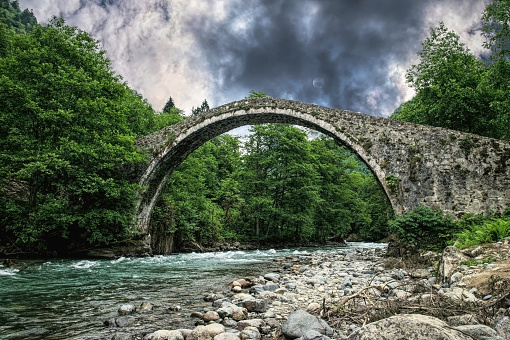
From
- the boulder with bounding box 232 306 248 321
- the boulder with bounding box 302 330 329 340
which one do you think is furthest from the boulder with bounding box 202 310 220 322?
the boulder with bounding box 302 330 329 340

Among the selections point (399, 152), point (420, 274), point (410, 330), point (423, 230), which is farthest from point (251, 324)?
point (399, 152)

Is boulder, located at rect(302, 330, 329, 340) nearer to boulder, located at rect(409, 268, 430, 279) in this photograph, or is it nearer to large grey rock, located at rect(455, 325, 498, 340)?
large grey rock, located at rect(455, 325, 498, 340)

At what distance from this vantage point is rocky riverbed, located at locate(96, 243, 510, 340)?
5.92ft

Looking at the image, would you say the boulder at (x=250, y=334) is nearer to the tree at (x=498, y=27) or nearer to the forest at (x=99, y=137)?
the forest at (x=99, y=137)

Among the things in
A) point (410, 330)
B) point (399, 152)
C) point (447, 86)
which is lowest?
point (410, 330)

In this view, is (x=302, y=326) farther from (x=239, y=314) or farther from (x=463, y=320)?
(x=463, y=320)

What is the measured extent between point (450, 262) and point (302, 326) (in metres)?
3.16

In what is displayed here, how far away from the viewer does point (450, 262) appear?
4.45 metres

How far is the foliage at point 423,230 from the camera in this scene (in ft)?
26.7

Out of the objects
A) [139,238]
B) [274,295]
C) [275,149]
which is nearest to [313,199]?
[275,149]

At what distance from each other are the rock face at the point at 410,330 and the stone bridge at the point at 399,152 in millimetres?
9232

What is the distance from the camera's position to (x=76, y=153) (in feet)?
30.8

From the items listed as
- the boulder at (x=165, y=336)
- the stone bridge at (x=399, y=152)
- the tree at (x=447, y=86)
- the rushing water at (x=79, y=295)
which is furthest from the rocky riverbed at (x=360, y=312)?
the tree at (x=447, y=86)

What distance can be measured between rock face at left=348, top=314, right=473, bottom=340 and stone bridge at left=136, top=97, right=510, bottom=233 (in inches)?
363
